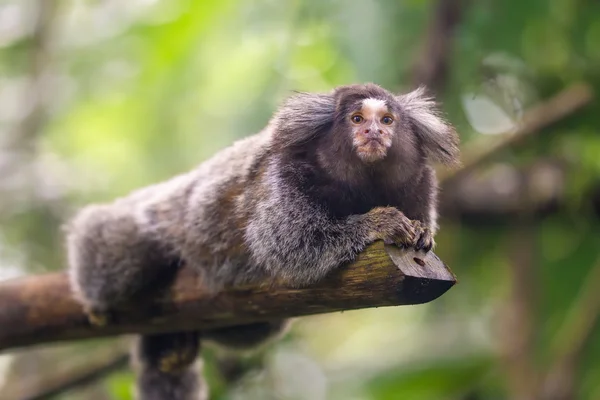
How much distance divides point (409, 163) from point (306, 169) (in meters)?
0.35

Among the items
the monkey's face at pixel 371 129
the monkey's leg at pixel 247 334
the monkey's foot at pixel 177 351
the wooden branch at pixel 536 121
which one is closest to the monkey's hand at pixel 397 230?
the monkey's face at pixel 371 129

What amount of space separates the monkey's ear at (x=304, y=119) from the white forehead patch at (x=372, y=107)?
167mm

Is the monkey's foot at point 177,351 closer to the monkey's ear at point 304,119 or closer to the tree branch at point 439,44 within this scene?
the monkey's ear at point 304,119

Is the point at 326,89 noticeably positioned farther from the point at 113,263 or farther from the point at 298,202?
the point at 298,202

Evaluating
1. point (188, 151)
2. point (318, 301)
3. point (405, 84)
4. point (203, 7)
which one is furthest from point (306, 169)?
point (188, 151)

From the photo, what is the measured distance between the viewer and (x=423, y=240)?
225 centimetres

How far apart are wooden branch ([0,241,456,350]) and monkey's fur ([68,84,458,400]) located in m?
0.06

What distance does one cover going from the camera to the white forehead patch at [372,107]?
93.4 inches

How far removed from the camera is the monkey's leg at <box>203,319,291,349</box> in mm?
3391

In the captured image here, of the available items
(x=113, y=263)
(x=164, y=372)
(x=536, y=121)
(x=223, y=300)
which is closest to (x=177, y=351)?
(x=164, y=372)

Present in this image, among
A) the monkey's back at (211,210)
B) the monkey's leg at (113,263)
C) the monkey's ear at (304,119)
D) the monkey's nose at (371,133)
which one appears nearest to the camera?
the monkey's nose at (371,133)

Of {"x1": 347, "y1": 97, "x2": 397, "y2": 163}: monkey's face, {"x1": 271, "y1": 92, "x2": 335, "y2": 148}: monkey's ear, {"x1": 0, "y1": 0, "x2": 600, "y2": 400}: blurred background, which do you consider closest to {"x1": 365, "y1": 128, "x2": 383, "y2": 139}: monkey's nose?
{"x1": 347, "y1": 97, "x2": 397, "y2": 163}: monkey's face

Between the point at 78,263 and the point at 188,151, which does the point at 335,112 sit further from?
the point at 188,151

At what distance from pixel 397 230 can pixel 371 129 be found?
1.14ft
